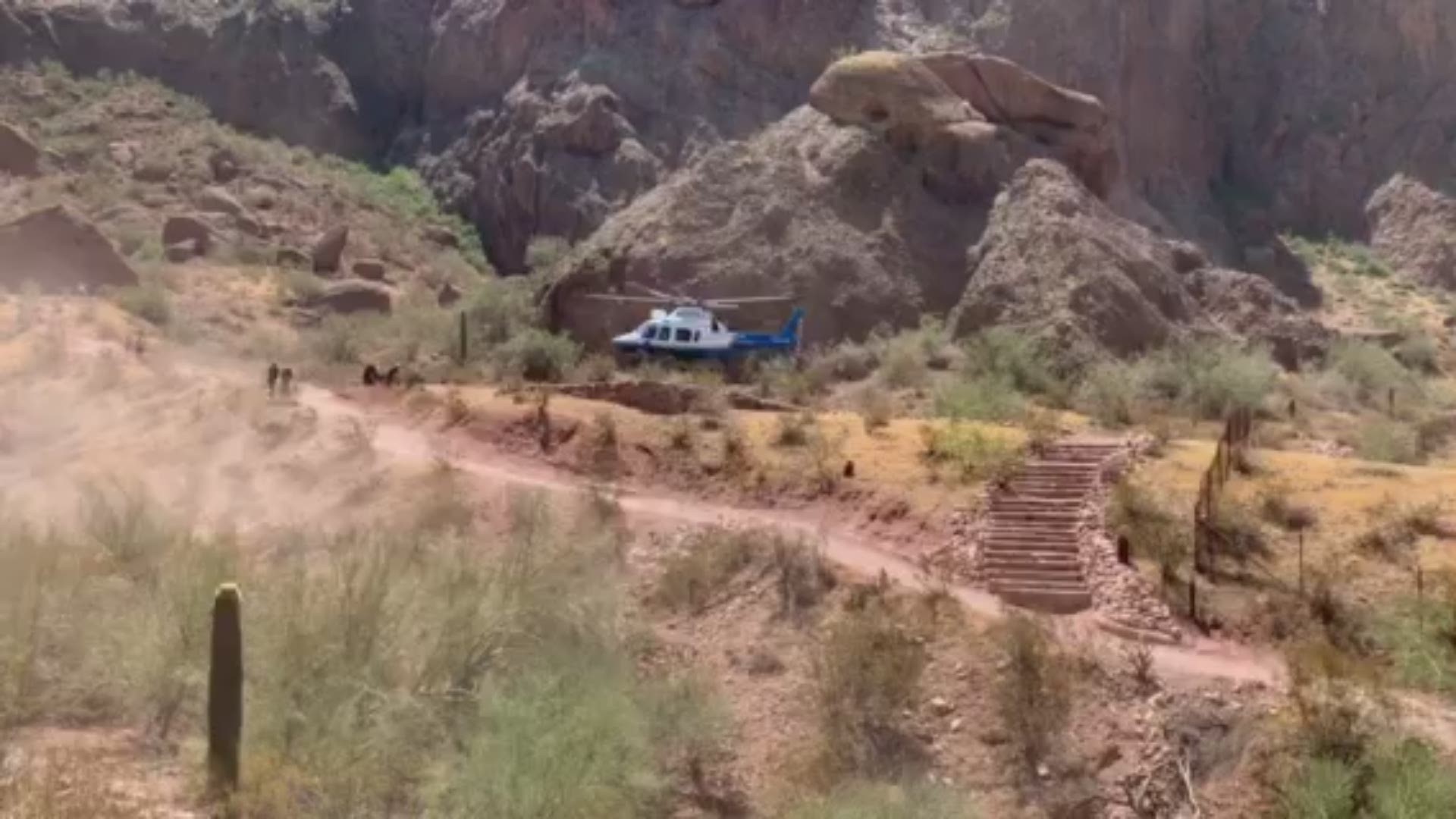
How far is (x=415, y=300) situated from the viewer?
4241 cm

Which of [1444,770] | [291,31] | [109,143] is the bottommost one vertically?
[1444,770]

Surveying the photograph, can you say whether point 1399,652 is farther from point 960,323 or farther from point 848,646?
point 960,323

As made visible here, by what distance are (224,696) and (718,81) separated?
151 feet

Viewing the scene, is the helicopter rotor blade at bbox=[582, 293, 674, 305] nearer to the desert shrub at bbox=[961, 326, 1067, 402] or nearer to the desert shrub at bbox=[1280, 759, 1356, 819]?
the desert shrub at bbox=[961, 326, 1067, 402]

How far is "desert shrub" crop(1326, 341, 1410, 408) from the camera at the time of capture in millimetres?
34469

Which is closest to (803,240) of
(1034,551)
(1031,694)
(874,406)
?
(874,406)

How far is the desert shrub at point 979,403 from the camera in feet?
81.8

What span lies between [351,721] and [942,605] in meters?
6.46

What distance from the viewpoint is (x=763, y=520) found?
64.4 ft

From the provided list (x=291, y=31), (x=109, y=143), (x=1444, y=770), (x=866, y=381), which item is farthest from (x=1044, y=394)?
(x=291, y=31)

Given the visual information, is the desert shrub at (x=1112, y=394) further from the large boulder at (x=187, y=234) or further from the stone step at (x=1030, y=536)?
the large boulder at (x=187, y=234)

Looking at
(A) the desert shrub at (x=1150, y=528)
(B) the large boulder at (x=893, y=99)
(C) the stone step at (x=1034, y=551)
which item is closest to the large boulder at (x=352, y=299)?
(B) the large boulder at (x=893, y=99)

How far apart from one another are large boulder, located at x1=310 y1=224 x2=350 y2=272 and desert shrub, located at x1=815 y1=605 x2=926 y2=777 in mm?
32725

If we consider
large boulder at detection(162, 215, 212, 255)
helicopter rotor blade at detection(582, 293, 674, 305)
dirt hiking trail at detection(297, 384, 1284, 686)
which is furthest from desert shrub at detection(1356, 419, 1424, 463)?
large boulder at detection(162, 215, 212, 255)
